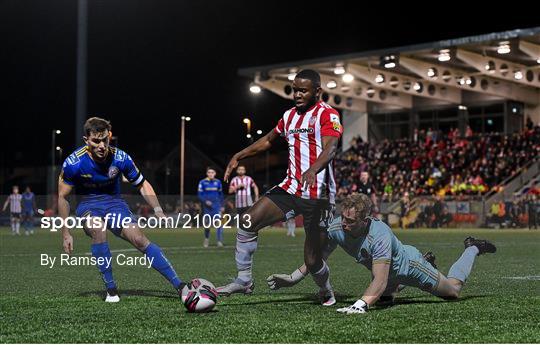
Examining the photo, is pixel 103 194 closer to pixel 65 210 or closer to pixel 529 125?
pixel 65 210

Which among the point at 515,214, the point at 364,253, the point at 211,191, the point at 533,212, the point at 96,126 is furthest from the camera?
the point at 515,214

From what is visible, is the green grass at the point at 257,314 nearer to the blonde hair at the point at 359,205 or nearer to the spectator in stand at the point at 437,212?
the blonde hair at the point at 359,205

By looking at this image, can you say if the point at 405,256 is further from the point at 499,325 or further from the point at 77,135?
the point at 77,135

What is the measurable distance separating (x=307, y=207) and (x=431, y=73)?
37.2 meters

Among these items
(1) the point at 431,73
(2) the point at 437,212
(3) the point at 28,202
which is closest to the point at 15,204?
(3) the point at 28,202

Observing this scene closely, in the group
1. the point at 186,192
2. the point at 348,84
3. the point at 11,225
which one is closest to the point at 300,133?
the point at 11,225

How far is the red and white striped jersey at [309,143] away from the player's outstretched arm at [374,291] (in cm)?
94

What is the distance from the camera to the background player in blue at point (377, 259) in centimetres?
769

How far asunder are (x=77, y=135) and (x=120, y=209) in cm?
750

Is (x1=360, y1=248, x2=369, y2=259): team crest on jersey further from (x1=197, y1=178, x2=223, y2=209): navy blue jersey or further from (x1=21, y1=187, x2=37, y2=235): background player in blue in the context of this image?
(x1=21, y1=187, x2=37, y2=235): background player in blue

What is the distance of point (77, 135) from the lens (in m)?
16.2

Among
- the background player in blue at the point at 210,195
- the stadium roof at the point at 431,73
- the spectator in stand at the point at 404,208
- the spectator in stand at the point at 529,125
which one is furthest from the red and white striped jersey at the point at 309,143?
the spectator in stand at the point at 529,125

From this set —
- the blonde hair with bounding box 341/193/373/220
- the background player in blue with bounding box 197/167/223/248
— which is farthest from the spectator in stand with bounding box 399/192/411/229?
the blonde hair with bounding box 341/193/373/220

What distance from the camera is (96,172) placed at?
8875 mm
